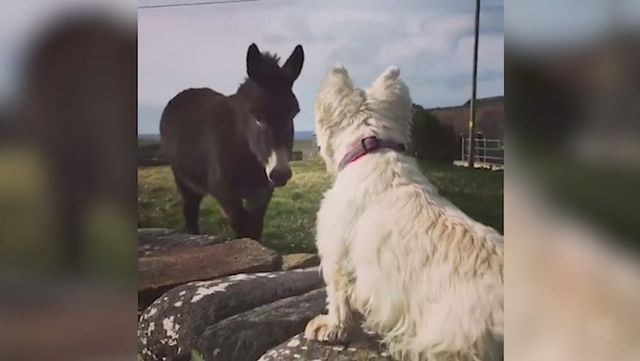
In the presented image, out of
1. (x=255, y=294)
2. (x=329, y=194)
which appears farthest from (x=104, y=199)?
(x=329, y=194)

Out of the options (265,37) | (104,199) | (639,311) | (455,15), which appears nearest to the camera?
(639,311)

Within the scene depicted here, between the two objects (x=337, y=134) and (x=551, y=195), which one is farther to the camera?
(x=337, y=134)

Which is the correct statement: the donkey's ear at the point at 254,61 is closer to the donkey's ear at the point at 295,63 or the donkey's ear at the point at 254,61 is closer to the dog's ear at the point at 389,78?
the donkey's ear at the point at 295,63

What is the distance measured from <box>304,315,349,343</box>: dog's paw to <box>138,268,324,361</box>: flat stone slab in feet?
0.19

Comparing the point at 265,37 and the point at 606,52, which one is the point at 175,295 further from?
the point at 606,52

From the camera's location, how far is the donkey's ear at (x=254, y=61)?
1.83 m

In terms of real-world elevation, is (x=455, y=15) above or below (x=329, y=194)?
above

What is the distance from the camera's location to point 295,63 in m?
1.80

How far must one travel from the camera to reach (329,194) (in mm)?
1759

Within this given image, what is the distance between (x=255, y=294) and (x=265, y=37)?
57 cm

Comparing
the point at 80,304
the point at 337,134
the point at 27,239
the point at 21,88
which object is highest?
the point at 21,88

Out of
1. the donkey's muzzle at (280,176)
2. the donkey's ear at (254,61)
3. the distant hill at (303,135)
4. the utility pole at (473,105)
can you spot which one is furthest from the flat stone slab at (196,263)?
the utility pole at (473,105)

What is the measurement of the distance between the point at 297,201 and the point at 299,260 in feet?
0.43

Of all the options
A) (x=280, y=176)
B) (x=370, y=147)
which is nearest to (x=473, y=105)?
(x=370, y=147)
